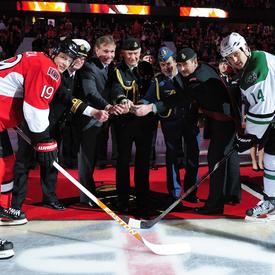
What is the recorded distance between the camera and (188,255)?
293cm

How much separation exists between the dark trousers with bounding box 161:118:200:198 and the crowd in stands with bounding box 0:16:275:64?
801 centimetres

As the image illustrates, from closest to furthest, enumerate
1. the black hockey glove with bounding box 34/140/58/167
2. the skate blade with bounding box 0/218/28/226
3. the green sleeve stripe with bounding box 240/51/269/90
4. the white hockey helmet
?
the black hockey glove with bounding box 34/140/58/167 < the green sleeve stripe with bounding box 240/51/269/90 < the white hockey helmet < the skate blade with bounding box 0/218/28/226

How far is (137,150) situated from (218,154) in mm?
640

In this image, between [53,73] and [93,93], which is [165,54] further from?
[53,73]

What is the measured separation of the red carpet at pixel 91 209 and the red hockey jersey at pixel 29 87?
43.5 inches

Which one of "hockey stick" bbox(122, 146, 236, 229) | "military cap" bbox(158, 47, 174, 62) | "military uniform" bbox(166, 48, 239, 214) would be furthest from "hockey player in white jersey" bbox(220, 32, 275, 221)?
"military cap" bbox(158, 47, 174, 62)

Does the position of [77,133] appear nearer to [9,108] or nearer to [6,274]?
[9,108]

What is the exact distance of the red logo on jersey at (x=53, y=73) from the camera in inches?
109

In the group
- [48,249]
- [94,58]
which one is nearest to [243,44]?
[94,58]

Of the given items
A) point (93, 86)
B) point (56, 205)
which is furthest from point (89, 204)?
point (93, 86)

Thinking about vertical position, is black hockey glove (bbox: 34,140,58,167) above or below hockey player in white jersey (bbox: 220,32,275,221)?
below

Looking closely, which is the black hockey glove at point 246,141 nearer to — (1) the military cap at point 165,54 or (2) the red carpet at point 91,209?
(2) the red carpet at point 91,209

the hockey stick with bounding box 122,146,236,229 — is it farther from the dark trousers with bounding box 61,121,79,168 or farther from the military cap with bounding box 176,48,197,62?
the dark trousers with bounding box 61,121,79,168

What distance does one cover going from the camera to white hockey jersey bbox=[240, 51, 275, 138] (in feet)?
10.0
